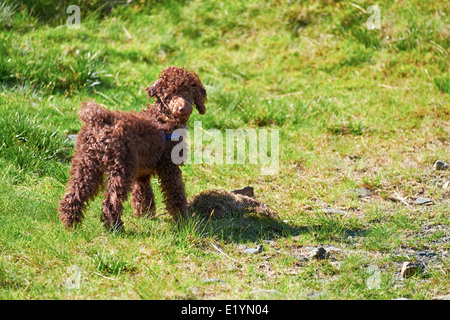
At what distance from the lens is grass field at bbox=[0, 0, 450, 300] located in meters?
4.21

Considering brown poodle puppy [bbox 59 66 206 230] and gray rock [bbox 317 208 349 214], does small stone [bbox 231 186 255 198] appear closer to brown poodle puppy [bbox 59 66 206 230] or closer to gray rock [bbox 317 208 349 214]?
gray rock [bbox 317 208 349 214]

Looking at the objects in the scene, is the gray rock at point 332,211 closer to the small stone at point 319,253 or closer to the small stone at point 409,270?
the small stone at point 319,253

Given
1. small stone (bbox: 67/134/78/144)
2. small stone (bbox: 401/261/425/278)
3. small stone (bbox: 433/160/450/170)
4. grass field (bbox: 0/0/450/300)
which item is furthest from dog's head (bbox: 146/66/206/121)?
small stone (bbox: 433/160/450/170)

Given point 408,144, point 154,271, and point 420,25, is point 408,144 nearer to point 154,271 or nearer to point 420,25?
point 420,25

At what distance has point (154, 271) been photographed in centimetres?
416

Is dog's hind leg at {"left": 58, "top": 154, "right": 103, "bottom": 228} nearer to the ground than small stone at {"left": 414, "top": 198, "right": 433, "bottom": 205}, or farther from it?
farther from it

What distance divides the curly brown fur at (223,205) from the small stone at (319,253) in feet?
2.91

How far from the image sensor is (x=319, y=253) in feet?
15.2

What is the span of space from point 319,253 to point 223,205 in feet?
3.82

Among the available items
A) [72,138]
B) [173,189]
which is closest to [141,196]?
[173,189]

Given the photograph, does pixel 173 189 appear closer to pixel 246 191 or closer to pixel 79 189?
pixel 79 189

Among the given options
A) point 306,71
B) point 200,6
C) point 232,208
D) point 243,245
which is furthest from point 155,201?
point 200,6

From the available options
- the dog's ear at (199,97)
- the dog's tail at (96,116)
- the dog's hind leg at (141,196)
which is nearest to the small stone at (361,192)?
the dog's ear at (199,97)

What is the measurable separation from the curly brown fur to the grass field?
0.12 m
